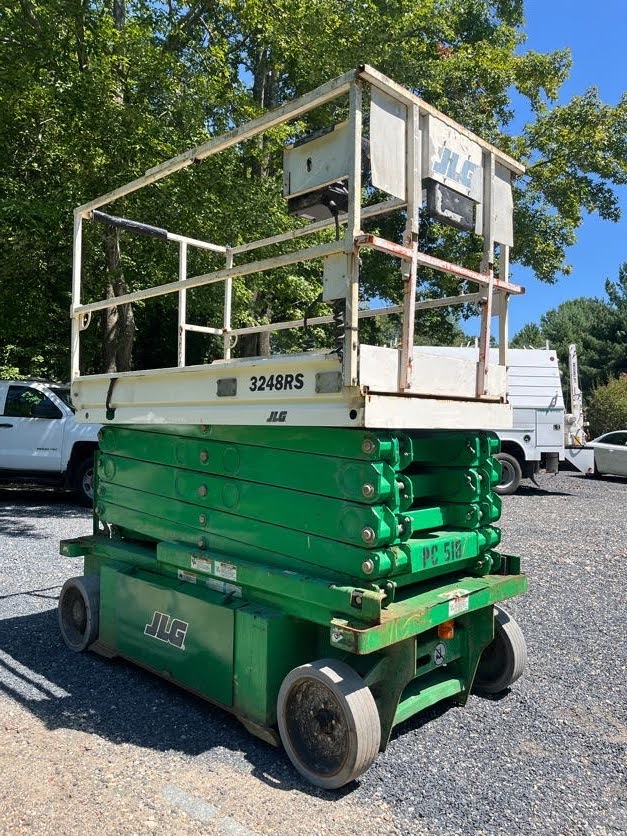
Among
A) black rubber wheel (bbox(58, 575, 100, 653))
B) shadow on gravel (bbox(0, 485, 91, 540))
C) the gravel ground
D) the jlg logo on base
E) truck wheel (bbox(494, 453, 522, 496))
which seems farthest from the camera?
truck wheel (bbox(494, 453, 522, 496))

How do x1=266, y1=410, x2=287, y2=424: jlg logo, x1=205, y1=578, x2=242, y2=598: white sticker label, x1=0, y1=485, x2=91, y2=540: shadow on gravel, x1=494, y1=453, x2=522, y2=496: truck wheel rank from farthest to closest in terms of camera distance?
1. x1=494, y1=453, x2=522, y2=496: truck wheel
2. x1=0, y1=485, x2=91, y2=540: shadow on gravel
3. x1=205, y1=578, x2=242, y2=598: white sticker label
4. x1=266, y1=410, x2=287, y2=424: jlg logo

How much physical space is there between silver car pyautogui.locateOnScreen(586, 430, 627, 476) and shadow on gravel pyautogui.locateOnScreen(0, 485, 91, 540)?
12.0 meters

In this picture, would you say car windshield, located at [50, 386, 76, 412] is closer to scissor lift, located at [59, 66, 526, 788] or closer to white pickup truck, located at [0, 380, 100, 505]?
white pickup truck, located at [0, 380, 100, 505]

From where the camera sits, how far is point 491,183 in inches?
146

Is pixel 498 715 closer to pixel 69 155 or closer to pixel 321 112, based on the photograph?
pixel 69 155

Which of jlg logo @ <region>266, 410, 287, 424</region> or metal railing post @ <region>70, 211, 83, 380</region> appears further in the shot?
metal railing post @ <region>70, 211, 83, 380</region>

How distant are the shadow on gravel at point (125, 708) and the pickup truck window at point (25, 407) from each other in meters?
5.97

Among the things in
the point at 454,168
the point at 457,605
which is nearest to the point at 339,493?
the point at 457,605

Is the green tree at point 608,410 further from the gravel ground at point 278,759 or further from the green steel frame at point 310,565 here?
the green steel frame at point 310,565

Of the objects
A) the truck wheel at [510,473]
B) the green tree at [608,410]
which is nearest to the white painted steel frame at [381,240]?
the truck wheel at [510,473]

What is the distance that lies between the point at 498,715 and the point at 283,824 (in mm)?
1591

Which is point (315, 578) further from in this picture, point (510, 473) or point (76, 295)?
point (510, 473)

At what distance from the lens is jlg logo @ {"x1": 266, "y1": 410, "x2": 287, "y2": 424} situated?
10.9 feet

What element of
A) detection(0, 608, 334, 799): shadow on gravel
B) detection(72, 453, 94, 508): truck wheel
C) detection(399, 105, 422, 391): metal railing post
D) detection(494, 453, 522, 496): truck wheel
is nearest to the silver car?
detection(494, 453, 522, 496): truck wheel
